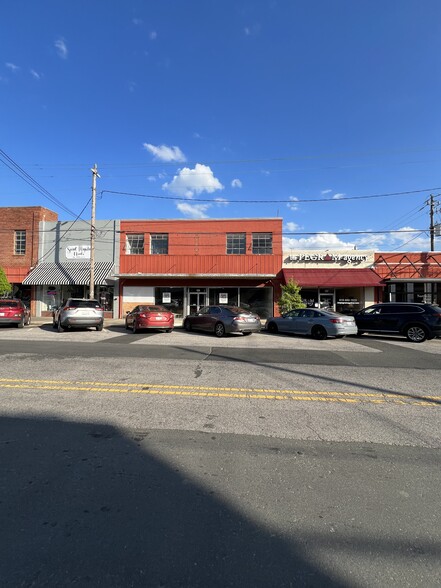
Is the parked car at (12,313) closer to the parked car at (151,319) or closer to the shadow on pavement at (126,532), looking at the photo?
the parked car at (151,319)

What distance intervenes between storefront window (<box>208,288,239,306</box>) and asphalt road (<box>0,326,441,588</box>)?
1990 centimetres

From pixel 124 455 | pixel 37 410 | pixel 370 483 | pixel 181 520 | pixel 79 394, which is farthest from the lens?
pixel 79 394

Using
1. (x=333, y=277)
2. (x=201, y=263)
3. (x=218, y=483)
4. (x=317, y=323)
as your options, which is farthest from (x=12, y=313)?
(x=333, y=277)

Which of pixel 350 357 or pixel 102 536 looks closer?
pixel 102 536

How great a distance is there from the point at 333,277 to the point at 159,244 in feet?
42.6

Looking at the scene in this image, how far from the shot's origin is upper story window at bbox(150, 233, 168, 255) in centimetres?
2812

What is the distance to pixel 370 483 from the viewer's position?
133 inches

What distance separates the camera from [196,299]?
27.5 metres

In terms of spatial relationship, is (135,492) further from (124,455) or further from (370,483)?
(370,483)

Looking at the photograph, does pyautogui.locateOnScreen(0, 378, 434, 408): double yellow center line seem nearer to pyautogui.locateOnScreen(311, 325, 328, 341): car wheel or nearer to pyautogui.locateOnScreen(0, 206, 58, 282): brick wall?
pyautogui.locateOnScreen(311, 325, 328, 341): car wheel

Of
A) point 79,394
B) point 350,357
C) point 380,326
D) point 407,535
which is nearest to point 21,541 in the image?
point 407,535

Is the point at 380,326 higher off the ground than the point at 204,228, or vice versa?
the point at 204,228

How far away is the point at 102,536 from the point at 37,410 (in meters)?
3.34

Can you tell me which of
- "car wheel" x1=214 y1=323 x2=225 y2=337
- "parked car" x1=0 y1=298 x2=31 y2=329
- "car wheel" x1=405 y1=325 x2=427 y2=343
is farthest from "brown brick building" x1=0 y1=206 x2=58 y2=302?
"car wheel" x1=405 y1=325 x2=427 y2=343
